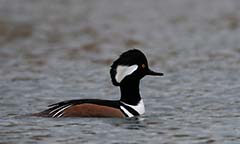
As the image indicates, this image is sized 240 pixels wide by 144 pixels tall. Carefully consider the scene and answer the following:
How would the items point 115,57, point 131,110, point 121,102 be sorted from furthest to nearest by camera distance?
point 115,57
point 121,102
point 131,110

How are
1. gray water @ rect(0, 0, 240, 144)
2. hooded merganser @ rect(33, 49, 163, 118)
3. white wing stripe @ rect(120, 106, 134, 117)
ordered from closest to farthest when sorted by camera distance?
gray water @ rect(0, 0, 240, 144) < hooded merganser @ rect(33, 49, 163, 118) < white wing stripe @ rect(120, 106, 134, 117)

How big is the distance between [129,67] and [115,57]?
8055 millimetres

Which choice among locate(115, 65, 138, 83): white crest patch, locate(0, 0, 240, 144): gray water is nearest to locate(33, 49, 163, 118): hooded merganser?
locate(115, 65, 138, 83): white crest patch

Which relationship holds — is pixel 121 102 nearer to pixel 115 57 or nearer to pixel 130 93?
pixel 130 93

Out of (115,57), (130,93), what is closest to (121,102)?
(130,93)

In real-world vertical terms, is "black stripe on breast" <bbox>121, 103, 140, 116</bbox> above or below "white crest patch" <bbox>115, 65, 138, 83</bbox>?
below

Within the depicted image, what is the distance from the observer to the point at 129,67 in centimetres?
1339

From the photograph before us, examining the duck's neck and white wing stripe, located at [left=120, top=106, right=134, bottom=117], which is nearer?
white wing stripe, located at [left=120, top=106, right=134, bottom=117]


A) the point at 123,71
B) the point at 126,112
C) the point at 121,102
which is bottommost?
the point at 126,112

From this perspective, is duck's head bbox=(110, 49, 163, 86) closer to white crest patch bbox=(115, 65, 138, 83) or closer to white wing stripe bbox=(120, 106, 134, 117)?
white crest patch bbox=(115, 65, 138, 83)

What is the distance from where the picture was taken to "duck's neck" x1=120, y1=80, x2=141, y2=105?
44.9 feet

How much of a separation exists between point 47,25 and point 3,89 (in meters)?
10.6

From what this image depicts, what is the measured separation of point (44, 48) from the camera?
23156mm

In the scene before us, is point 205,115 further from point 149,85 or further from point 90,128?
point 149,85
